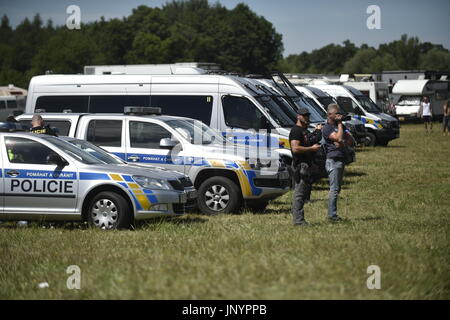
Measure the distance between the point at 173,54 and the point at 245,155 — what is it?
10330 cm

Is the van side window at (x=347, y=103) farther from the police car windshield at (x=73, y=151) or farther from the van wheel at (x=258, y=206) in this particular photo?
the police car windshield at (x=73, y=151)

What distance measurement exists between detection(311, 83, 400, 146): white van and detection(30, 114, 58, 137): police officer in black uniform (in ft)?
56.1

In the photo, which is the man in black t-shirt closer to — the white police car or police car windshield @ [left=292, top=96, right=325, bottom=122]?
the white police car

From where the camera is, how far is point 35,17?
561 ft

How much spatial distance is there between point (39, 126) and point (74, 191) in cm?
340

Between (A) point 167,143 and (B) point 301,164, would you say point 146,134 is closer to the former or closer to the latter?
(A) point 167,143

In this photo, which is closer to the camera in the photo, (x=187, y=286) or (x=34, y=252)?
(x=187, y=286)

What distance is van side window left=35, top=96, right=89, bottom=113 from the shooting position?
18.2 m

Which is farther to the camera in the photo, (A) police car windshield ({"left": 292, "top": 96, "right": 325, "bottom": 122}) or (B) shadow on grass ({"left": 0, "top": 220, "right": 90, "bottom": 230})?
(A) police car windshield ({"left": 292, "top": 96, "right": 325, "bottom": 122})

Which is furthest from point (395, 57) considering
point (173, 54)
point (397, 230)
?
point (397, 230)

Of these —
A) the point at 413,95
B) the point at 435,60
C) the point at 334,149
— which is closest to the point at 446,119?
the point at 413,95

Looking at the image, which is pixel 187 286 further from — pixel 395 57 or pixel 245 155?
pixel 395 57

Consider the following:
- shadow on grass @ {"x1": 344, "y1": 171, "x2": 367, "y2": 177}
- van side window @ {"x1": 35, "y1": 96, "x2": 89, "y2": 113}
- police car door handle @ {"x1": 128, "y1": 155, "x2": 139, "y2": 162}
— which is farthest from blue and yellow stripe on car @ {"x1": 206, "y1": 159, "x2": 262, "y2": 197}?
shadow on grass @ {"x1": 344, "y1": 171, "x2": 367, "y2": 177}

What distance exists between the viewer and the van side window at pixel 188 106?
16.9 m
